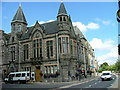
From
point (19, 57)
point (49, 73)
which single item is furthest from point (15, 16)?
point (49, 73)

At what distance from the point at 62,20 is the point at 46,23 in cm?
759

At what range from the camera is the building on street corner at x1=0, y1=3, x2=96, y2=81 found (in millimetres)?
41344

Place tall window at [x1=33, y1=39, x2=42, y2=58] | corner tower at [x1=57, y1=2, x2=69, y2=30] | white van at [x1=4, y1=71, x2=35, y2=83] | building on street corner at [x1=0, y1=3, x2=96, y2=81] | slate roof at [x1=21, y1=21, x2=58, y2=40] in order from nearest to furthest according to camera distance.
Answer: white van at [x1=4, y1=71, x2=35, y2=83] → building on street corner at [x1=0, y1=3, x2=96, y2=81] → corner tower at [x1=57, y1=2, x2=69, y2=30] → slate roof at [x1=21, y1=21, x2=58, y2=40] → tall window at [x1=33, y1=39, x2=42, y2=58]

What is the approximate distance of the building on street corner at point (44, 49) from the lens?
136ft

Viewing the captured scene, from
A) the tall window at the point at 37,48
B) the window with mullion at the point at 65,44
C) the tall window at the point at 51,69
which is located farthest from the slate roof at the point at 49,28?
the tall window at the point at 51,69

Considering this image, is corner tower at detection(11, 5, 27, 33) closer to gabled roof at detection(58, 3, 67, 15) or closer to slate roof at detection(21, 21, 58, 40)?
slate roof at detection(21, 21, 58, 40)

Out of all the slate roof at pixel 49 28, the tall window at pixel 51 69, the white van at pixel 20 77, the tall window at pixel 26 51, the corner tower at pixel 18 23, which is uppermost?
the corner tower at pixel 18 23

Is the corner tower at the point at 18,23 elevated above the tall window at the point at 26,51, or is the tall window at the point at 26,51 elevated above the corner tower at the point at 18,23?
the corner tower at the point at 18,23

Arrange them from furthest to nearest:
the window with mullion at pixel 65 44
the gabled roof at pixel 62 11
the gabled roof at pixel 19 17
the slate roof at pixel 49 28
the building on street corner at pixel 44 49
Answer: the gabled roof at pixel 19 17
the slate roof at pixel 49 28
the gabled roof at pixel 62 11
the window with mullion at pixel 65 44
the building on street corner at pixel 44 49

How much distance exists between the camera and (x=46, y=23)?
1937 inches

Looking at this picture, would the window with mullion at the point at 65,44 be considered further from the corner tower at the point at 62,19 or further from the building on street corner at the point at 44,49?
the corner tower at the point at 62,19

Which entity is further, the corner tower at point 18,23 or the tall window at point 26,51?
the corner tower at point 18,23

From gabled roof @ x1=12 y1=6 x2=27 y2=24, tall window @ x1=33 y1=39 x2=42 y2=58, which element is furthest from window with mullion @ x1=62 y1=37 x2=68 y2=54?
gabled roof @ x1=12 y1=6 x2=27 y2=24

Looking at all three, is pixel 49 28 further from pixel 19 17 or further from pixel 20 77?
pixel 20 77
